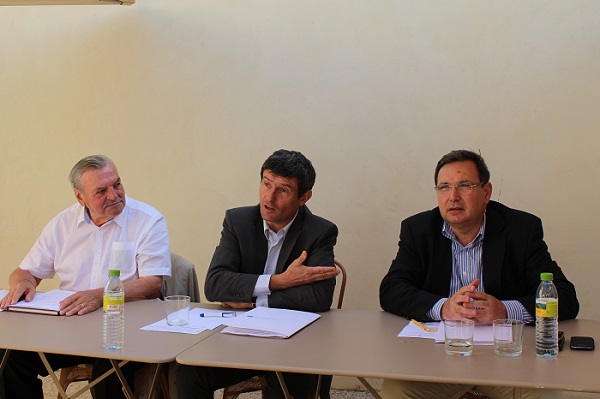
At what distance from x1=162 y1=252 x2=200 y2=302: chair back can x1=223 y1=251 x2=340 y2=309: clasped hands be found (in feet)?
2.03

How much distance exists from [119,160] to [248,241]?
1.72m

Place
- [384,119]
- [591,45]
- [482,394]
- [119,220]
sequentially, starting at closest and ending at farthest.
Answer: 1. [482,394]
2. [119,220]
3. [591,45]
4. [384,119]

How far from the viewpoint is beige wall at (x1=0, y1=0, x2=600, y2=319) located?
4.08 m

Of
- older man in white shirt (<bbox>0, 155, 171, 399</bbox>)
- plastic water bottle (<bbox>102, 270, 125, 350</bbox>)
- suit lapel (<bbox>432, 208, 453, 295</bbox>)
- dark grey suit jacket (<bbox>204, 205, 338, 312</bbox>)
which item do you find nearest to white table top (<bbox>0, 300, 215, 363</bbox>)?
plastic water bottle (<bbox>102, 270, 125, 350</bbox>)

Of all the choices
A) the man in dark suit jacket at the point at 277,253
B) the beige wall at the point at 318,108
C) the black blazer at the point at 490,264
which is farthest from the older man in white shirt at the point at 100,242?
the black blazer at the point at 490,264

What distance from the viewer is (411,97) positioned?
14.0 ft

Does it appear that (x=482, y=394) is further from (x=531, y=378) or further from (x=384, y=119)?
(x=384, y=119)

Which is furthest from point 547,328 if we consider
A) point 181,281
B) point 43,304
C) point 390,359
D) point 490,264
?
point 43,304

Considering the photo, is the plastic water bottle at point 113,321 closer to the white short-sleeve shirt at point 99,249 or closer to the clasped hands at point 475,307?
the white short-sleeve shirt at point 99,249

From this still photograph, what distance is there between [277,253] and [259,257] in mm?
96

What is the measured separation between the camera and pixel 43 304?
3074mm

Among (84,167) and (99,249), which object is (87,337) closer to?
(99,249)

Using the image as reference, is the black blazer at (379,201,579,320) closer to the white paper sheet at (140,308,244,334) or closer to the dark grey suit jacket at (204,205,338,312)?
the dark grey suit jacket at (204,205,338,312)

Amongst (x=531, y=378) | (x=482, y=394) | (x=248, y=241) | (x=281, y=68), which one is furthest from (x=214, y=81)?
(x=531, y=378)
